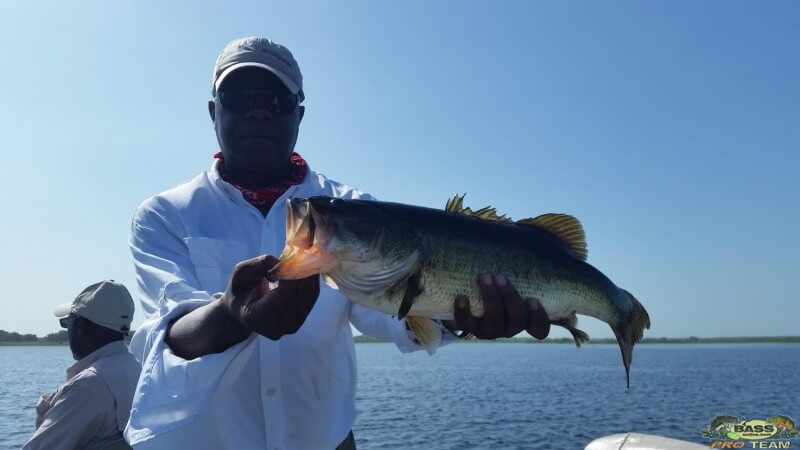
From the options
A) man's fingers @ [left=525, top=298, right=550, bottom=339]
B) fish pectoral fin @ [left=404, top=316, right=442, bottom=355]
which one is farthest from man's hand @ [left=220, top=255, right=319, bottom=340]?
man's fingers @ [left=525, top=298, right=550, bottom=339]

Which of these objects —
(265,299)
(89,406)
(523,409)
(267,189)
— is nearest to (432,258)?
(265,299)

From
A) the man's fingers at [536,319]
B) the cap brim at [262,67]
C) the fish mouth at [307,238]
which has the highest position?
the cap brim at [262,67]

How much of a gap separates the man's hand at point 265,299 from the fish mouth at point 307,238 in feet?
0.30

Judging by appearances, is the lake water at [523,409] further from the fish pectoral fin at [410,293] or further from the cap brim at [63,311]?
the fish pectoral fin at [410,293]

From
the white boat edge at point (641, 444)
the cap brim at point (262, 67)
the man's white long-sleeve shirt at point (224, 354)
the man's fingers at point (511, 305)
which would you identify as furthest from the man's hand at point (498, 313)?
the white boat edge at point (641, 444)

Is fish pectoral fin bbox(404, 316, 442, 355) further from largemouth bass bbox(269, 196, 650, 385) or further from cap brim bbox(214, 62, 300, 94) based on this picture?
cap brim bbox(214, 62, 300, 94)

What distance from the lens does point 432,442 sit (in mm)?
20984

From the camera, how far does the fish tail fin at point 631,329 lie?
4.42 metres

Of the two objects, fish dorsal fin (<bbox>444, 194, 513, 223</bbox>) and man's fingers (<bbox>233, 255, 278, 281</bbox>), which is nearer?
man's fingers (<bbox>233, 255, 278, 281</bbox>)

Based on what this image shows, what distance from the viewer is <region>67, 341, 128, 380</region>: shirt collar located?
6.67m

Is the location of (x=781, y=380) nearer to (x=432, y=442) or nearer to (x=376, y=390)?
(x=376, y=390)

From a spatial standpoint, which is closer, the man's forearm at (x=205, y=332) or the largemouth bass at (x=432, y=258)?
the man's forearm at (x=205, y=332)

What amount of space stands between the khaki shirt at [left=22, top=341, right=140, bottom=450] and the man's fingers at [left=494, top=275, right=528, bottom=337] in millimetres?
4555

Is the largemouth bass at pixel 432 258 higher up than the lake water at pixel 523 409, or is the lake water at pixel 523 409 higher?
the largemouth bass at pixel 432 258
